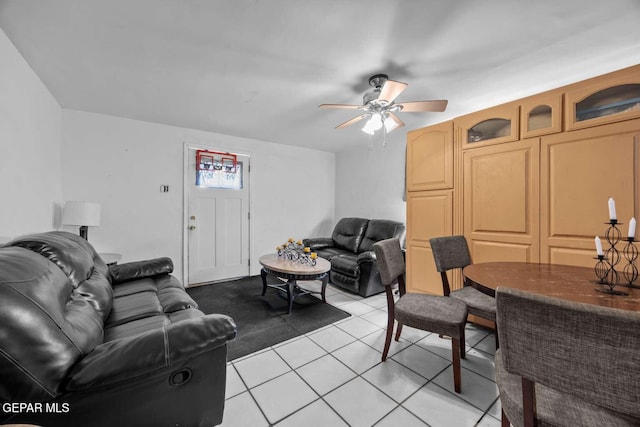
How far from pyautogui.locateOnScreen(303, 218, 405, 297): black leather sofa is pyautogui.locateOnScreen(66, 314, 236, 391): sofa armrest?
230cm

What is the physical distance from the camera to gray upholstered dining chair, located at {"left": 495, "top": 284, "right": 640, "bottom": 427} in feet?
2.06

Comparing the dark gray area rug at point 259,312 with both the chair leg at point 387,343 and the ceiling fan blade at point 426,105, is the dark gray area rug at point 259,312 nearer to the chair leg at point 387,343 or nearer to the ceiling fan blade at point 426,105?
the chair leg at point 387,343

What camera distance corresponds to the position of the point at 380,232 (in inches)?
156

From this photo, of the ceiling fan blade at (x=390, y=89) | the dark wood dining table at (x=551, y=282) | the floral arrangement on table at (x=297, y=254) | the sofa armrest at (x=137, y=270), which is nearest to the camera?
the dark wood dining table at (x=551, y=282)

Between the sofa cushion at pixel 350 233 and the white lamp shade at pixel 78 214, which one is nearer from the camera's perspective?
the white lamp shade at pixel 78 214

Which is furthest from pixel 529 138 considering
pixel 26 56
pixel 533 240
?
pixel 26 56

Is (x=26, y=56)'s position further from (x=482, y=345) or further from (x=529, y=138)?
(x=482, y=345)

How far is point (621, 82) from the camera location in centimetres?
171

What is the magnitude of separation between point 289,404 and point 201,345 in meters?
0.80

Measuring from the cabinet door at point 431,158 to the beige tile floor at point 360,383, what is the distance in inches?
61.8

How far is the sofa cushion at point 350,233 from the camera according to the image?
4.29 meters

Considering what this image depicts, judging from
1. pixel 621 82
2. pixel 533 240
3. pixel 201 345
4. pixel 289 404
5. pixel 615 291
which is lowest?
pixel 289 404

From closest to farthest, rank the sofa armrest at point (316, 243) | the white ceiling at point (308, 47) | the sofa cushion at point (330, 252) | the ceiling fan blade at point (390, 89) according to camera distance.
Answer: the white ceiling at point (308, 47) < the ceiling fan blade at point (390, 89) < the sofa cushion at point (330, 252) < the sofa armrest at point (316, 243)

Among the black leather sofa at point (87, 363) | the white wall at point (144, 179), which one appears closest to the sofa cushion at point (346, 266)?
the white wall at point (144, 179)
